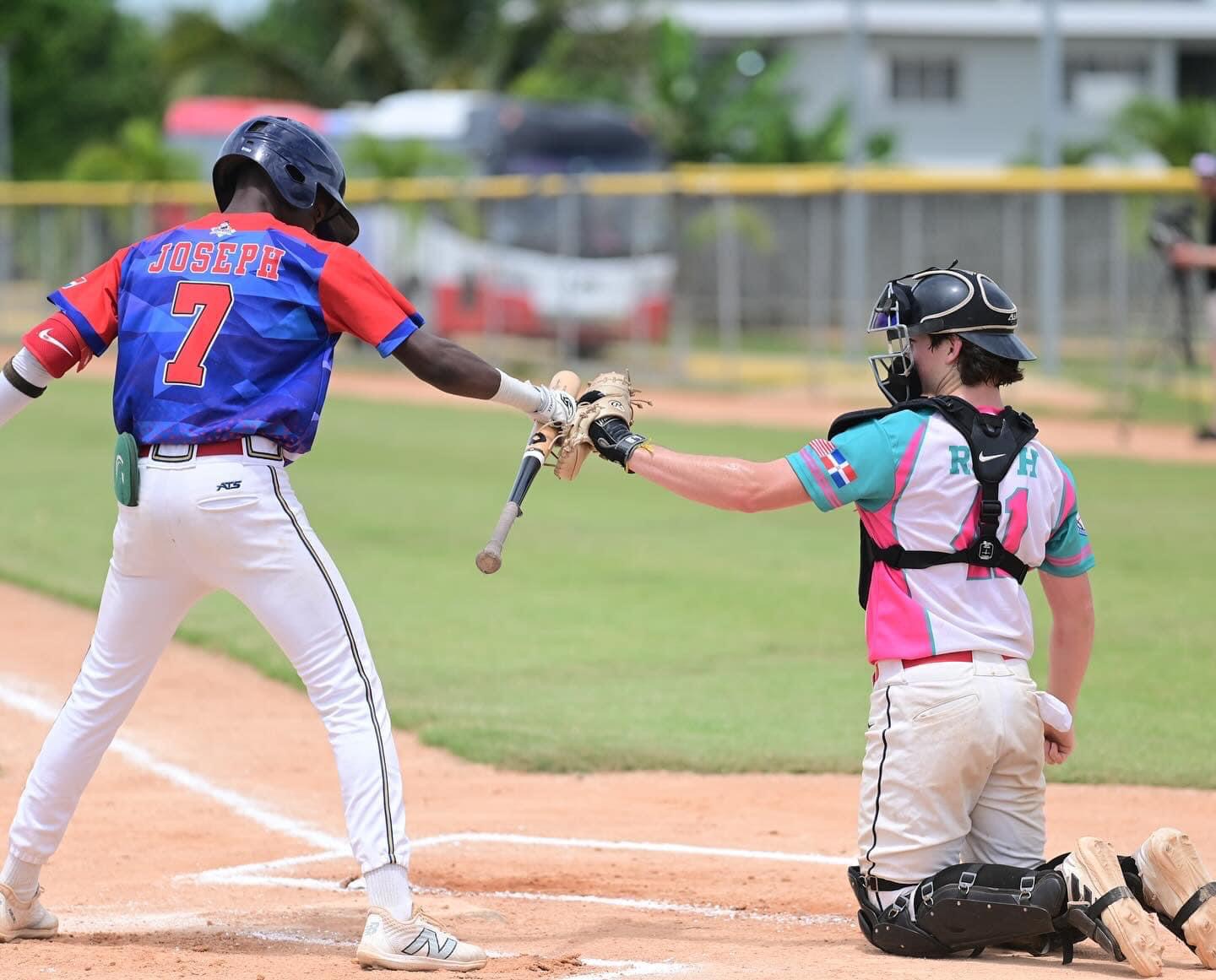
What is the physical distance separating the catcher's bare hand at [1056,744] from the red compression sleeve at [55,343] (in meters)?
2.76

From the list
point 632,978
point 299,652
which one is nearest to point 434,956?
point 632,978

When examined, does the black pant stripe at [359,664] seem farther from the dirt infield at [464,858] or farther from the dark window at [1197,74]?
the dark window at [1197,74]

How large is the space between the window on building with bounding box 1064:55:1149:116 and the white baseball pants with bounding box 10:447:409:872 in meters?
47.5

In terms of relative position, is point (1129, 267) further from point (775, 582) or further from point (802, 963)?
point (802, 963)

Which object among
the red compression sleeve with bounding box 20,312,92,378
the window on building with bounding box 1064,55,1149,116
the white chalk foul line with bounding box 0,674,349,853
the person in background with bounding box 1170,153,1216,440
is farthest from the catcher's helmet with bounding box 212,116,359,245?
the window on building with bounding box 1064,55,1149,116

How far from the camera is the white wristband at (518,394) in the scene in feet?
15.4

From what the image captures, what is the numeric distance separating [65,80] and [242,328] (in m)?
53.2

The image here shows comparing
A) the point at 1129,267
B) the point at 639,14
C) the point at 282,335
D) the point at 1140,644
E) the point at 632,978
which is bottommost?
the point at 632,978

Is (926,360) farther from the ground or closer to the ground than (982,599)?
farther from the ground

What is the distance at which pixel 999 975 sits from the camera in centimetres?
434

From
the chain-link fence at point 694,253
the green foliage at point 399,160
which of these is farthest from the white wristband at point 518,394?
the green foliage at point 399,160

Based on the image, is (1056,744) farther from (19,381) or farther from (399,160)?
(399,160)

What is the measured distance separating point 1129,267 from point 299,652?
70.7 feet

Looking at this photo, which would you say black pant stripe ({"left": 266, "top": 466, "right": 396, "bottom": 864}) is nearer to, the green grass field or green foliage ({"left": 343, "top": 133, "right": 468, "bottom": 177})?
the green grass field
